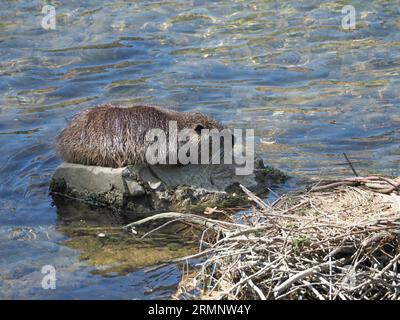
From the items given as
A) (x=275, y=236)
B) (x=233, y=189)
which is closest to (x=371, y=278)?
(x=275, y=236)

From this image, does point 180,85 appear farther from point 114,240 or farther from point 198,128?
point 114,240

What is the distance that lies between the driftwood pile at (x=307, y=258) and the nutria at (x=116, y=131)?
5.44ft

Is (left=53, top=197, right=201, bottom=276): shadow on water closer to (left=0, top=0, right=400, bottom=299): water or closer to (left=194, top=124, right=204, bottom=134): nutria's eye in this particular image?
(left=0, top=0, right=400, bottom=299): water

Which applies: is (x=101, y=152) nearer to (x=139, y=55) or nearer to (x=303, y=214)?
Answer: (x=303, y=214)

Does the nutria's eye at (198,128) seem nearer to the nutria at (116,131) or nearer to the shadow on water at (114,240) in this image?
the nutria at (116,131)

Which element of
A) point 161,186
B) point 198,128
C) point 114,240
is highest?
point 198,128

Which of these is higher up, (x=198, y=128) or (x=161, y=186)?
(x=198, y=128)

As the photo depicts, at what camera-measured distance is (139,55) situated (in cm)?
1234

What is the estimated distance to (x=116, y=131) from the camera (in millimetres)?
7129

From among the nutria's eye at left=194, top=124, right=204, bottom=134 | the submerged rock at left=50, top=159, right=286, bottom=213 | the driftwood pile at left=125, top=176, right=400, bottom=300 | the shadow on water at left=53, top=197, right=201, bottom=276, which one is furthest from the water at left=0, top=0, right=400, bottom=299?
the nutria's eye at left=194, top=124, right=204, bottom=134

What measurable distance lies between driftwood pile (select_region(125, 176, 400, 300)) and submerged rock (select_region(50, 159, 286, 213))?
51.2 inches

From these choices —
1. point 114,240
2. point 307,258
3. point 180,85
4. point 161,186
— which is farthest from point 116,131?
point 180,85

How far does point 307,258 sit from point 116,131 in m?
2.55

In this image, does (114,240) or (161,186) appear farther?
(161,186)
